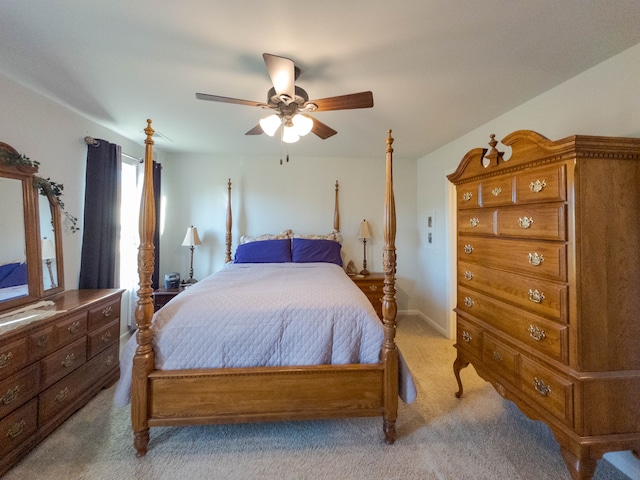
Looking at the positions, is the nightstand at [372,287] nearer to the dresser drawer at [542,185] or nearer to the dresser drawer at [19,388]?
Answer: the dresser drawer at [542,185]

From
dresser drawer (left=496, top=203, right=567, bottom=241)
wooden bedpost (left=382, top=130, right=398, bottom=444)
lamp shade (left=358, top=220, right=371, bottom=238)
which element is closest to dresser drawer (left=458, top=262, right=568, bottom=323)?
dresser drawer (left=496, top=203, right=567, bottom=241)

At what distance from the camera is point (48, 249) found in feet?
6.72

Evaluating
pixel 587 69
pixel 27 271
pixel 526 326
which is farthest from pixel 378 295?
pixel 27 271

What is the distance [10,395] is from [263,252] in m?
2.26

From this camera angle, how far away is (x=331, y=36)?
4.64 ft

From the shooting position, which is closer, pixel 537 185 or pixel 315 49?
pixel 537 185

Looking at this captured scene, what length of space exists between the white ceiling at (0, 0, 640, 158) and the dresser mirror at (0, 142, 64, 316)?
0.70 m

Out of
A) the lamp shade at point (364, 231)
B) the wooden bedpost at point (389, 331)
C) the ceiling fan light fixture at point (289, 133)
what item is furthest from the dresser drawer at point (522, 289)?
the lamp shade at point (364, 231)

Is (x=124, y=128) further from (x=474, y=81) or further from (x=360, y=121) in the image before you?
(x=474, y=81)

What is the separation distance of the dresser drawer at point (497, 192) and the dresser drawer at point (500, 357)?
85 centimetres

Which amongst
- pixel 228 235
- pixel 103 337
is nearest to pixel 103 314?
pixel 103 337

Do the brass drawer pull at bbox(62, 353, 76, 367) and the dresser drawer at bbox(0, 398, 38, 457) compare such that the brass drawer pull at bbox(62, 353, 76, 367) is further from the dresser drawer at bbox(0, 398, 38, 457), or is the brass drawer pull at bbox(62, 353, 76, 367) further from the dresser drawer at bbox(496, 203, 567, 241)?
the dresser drawer at bbox(496, 203, 567, 241)

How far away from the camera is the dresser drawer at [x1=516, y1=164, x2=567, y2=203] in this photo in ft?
3.96

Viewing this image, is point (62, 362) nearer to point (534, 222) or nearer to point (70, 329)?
point (70, 329)
